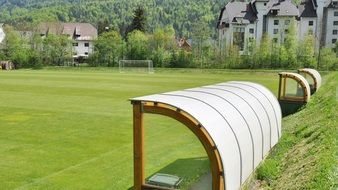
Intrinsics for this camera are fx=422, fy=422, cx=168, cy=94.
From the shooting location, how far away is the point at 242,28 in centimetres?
9806

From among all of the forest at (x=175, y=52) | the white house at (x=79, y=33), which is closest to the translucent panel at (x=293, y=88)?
the forest at (x=175, y=52)

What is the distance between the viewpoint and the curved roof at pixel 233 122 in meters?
8.52

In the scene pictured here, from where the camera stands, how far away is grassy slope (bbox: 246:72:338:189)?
8.96 m

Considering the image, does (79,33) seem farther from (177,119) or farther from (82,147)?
(177,119)

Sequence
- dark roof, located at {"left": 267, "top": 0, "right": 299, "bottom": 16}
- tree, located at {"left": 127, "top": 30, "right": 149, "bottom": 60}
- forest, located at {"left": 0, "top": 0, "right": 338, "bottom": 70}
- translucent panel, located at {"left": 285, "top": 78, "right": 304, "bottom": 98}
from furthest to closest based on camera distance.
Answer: dark roof, located at {"left": 267, "top": 0, "right": 299, "bottom": 16}
tree, located at {"left": 127, "top": 30, "right": 149, "bottom": 60}
forest, located at {"left": 0, "top": 0, "right": 338, "bottom": 70}
translucent panel, located at {"left": 285, "top": 78, "right": 304, "bottom": 98}

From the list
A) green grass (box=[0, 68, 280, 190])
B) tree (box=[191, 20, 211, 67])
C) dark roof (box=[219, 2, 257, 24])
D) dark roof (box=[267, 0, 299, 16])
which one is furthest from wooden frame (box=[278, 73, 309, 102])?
dark roof (box=[219, 2, 257, 24])

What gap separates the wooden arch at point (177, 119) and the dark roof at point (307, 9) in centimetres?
9152

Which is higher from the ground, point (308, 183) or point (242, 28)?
point (242, 28)

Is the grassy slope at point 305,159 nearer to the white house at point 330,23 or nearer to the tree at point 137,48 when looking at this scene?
the tree at point 137,48

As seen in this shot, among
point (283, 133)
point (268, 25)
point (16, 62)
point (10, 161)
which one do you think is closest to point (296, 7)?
point (268, 25)

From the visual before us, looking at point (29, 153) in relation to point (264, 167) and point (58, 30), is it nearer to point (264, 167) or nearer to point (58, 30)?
point (264, 167)

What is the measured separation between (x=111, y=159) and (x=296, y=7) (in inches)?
3454

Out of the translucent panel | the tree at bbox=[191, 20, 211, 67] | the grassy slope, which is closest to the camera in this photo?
the grassy slope

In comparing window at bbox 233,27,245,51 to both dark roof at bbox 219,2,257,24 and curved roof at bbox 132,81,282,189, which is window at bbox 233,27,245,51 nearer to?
dark roof at bbox 219,2,257,24
